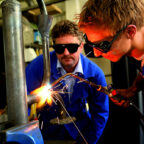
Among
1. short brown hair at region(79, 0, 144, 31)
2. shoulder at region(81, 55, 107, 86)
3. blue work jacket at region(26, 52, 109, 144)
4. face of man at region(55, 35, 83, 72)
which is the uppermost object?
short brown hair at region(79, 0, 144, 31)

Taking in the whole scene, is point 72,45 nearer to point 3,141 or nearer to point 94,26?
point 94,26

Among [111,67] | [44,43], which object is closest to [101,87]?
[111,67]

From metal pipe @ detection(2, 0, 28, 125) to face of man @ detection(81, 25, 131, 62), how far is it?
48 centimetres

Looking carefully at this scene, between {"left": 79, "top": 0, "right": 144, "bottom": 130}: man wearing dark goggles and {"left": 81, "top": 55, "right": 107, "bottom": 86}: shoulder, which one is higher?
{"left": 79, "top": 0, "right": 144, "bottom": 130}: man wearing dark goggles

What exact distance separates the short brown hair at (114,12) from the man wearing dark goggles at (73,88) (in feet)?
0.68

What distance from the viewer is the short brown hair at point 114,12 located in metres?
0.72

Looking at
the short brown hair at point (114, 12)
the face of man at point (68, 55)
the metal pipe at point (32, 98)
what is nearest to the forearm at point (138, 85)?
the short brown hair at point (114, 12)

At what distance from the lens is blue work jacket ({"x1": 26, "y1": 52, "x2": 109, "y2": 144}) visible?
908mm

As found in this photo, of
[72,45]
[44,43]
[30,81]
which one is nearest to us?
[44,43]

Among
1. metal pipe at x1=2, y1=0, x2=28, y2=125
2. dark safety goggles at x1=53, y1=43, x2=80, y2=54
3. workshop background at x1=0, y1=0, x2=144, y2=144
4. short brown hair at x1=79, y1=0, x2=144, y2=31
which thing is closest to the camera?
metal pipe at x1=2, y1=0, x2=28, y2=125

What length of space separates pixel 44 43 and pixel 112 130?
2.29 ft

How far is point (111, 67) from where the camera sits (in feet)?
2.81

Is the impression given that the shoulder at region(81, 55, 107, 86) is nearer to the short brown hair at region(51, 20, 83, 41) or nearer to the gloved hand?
the gloved hand

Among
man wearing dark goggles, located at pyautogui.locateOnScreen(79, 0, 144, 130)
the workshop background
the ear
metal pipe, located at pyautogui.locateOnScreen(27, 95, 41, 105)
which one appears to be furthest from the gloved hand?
metal pipe, located at pyautogui.locateOnScreen(27, 95, 41, 105)
